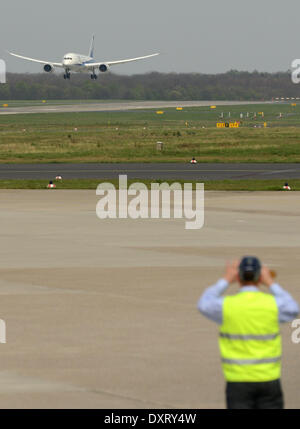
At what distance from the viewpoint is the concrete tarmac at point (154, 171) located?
68.4 m

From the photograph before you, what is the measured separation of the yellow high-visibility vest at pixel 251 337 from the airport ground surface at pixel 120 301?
4417 mm

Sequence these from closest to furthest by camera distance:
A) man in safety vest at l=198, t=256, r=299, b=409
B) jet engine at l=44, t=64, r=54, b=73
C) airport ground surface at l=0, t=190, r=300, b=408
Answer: man in safety vest at l=198, t=256, r=299, b=409 < airport ground surface at l=0, t=190, r=300, b=408 < jet engine at l=44, t=64, r=54, b=73

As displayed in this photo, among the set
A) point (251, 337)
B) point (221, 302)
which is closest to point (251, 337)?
point (251, 337)

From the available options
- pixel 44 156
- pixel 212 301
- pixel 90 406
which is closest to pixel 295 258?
pixel 90 406

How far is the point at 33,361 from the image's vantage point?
18.8m

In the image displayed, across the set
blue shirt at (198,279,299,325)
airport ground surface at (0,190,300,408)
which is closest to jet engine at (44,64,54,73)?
airport ground surface at (0,190,300,408)

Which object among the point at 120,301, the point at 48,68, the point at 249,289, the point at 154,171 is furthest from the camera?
the point at 48,68

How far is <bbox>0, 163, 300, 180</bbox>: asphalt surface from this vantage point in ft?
224

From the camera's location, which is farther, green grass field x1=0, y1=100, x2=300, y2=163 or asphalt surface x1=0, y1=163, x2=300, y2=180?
green grass field x1=0, y1=100, x2=300, y2=163

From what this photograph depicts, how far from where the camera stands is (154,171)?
7362 centimetres

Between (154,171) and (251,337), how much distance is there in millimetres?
62165

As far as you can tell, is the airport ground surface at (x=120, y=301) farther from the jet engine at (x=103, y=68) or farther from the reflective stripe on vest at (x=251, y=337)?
the jet engine at (x=103, y=68)

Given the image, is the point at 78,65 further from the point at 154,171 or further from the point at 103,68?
the point at 154,171

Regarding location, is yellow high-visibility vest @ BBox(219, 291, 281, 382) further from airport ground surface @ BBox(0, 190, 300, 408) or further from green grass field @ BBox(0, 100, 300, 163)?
green grass field @ BBox(0, 100, 300, 163)
